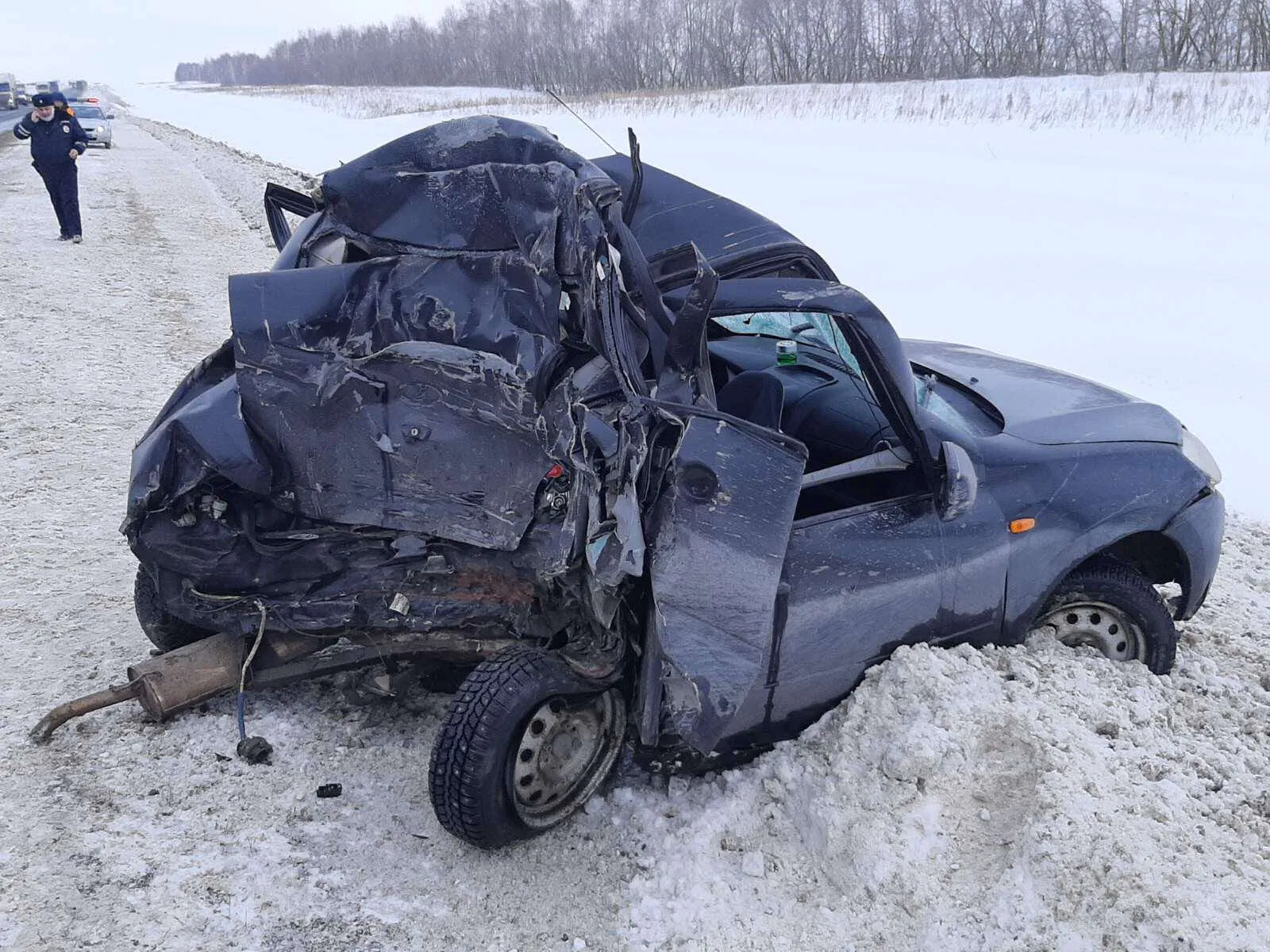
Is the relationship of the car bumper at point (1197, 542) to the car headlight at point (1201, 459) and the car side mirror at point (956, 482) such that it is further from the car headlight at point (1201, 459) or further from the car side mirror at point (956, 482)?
the car side mirror at point (956, 482)

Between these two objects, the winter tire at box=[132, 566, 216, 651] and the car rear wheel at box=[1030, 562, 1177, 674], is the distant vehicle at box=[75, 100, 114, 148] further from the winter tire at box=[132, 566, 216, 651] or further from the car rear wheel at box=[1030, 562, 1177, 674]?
the car rear wheel at box=[1030, 562, 1177, 674]

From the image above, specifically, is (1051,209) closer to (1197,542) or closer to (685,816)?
(1197,542)

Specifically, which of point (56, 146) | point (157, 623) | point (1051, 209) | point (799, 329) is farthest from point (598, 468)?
point (1051, 209)

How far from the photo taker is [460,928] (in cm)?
315

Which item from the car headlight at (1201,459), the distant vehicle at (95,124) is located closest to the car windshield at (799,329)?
the car headlight at (1201,459)

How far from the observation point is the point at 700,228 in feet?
13.4

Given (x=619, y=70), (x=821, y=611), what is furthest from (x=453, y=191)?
(x=619, y=70)

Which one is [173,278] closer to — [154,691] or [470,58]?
[154,691]

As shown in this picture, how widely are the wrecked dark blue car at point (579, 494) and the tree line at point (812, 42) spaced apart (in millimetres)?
14336

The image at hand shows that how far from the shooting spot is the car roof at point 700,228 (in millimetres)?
3908

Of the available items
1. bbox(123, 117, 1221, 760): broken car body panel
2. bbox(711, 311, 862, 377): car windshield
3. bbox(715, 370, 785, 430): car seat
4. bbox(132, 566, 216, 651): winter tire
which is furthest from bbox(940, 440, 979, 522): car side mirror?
bbox(132, 566, 216, 651): winter tire

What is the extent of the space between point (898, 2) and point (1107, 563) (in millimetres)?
41654

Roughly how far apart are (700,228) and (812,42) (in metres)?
44.6

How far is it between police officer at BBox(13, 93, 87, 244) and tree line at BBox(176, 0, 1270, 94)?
24.5 feet
